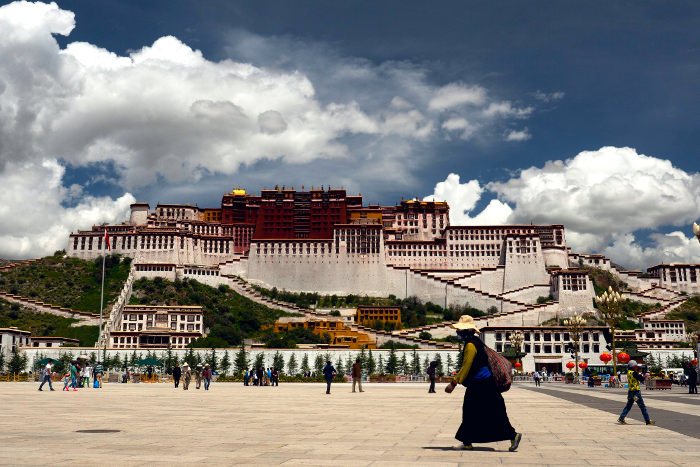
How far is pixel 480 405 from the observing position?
1002cm

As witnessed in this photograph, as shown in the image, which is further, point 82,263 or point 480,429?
Result: point 82,263

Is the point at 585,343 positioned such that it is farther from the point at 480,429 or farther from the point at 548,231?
the point at 480,429

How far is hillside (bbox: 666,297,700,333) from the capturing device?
110m

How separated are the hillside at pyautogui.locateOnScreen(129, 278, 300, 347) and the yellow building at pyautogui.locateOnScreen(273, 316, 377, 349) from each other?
9.53 feet

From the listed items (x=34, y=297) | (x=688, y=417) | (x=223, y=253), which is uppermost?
(x=223, y=253)

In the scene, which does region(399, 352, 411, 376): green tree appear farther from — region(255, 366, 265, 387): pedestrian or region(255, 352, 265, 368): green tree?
region(255, 366, 265, 387): pedestrian

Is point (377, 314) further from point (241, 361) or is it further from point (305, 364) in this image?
point (241, 361)

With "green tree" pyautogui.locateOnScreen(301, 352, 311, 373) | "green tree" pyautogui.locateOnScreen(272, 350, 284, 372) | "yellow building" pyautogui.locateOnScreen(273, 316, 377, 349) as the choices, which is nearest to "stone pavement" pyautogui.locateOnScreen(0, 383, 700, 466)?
"green tree" pyautogui.locateOnScreen(272, 350, 284, 372)

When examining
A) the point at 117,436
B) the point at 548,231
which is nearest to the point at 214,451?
the point at 117,436

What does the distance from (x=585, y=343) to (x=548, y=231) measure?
49.0m

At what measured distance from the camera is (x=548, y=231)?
446 ft

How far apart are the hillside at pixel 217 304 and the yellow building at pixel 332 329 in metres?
2.90

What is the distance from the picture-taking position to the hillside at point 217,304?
97.4 meters

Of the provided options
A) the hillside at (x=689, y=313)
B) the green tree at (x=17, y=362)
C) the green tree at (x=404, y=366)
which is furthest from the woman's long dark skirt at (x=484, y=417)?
the hillside at (x=689, y=313)
